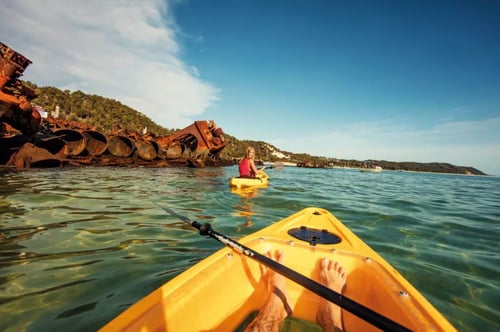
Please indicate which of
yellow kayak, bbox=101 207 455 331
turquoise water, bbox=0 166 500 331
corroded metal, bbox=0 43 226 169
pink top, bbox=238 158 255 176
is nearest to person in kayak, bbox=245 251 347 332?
yellow kayak, bbox=101 207 455 331

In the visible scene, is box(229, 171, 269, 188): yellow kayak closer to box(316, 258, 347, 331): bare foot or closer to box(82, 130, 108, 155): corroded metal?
box(316, 258, 347, 331): bare foot

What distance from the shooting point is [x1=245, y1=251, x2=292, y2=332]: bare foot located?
191 cm

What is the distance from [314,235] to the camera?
3119mm

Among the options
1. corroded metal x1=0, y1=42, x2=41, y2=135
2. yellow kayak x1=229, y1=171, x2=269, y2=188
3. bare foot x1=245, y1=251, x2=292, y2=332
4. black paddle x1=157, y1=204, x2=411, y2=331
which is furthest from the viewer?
yellow kayak x1=229, y1=171, x2=269, y2=188

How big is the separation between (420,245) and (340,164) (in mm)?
132218

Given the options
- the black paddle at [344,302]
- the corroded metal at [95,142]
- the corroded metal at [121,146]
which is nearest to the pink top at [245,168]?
the black paddle at [344,302]

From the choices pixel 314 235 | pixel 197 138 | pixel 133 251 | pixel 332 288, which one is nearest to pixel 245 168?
pixel 133 251

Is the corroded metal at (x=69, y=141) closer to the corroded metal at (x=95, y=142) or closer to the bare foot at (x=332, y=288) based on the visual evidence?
the corroded metal at (x=95, y=142)

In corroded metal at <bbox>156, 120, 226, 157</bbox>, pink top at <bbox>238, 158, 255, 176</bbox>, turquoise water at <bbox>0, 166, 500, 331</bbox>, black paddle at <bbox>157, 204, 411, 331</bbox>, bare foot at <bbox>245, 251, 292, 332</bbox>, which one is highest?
corroded metal at <bbox>156, 120, 226, 157</bbox>

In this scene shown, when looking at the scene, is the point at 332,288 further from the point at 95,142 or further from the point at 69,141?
the point at 95,142

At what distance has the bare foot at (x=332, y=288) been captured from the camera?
200cm

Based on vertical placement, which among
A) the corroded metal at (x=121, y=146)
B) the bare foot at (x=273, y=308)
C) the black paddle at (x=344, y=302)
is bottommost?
the bare foot at (x=273, y=308)

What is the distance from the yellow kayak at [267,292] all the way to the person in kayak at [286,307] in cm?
10

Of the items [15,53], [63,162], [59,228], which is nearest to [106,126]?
[63,162]
